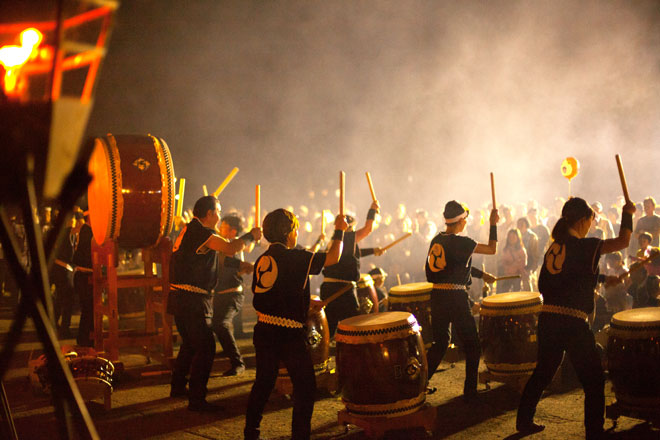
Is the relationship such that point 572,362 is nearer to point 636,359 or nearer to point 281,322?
point 636,359

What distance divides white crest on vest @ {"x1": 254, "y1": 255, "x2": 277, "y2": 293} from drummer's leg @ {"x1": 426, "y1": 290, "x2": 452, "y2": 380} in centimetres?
175

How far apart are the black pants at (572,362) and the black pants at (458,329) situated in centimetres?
81

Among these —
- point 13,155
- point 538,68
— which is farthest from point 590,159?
point 13,155

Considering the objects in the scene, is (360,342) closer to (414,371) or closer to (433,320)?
(414,371)

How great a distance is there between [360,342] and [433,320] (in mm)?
1112

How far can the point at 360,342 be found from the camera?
149 inches

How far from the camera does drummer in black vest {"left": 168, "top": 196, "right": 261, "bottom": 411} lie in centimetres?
450

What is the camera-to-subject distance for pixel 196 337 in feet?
15.0

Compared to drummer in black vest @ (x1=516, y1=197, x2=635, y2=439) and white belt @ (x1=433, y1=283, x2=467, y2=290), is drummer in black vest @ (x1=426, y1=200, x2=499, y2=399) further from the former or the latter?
drummer in black vest @ (x1=516, y1=197, x2=635, y2=439)

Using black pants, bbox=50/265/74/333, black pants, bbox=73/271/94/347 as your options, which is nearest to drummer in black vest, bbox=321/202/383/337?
black pants, bbox=73/271/94/347

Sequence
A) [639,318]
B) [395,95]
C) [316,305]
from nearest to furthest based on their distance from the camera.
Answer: [639,318] < [316,305] < [395,95]

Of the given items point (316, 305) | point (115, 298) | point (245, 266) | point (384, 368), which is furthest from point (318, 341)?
point (115, 298)

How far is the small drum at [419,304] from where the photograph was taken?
5.56 m

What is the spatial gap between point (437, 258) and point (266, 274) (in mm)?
1733
